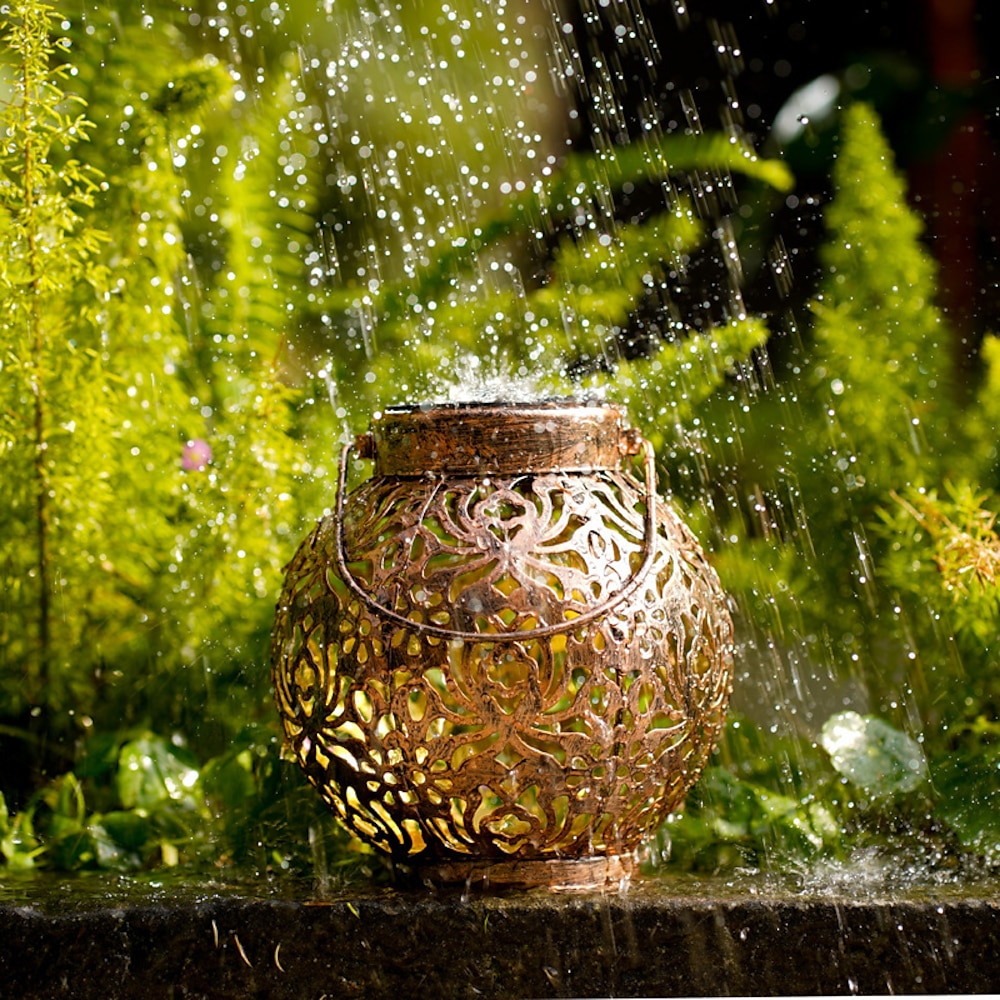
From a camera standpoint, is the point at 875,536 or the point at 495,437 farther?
the point at 875,536

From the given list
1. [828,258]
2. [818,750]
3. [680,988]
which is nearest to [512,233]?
[828,258]

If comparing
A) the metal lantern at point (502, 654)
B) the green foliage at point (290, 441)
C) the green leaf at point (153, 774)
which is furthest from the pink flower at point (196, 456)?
the metal lantern at point (502, 654)

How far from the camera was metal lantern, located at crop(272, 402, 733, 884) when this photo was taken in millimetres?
1031

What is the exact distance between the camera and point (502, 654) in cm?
104

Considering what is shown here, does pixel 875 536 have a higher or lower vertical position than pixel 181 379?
lower

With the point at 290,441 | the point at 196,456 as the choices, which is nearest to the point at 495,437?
the point at 290,441

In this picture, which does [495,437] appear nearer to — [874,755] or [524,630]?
[524,630]

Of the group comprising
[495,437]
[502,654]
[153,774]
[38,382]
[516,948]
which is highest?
[38,382]

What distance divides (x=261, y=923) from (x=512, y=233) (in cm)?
125

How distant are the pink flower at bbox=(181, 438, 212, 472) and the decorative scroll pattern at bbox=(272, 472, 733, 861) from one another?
0.59 m

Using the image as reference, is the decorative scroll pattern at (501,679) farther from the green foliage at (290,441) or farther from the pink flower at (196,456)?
the pink flower at (196,456)

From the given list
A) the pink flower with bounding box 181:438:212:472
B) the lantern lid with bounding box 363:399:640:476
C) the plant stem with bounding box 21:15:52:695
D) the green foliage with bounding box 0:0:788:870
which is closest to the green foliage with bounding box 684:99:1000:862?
the green foliage with bounding box 0:0:788:870

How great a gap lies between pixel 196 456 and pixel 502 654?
791 millimetres

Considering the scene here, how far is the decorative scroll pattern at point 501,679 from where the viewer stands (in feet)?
3.38
